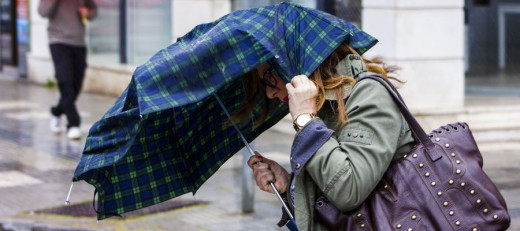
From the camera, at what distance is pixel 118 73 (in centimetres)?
1427

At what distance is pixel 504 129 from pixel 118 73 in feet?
21.4

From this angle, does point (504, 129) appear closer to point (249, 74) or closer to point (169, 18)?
point (169, 18)

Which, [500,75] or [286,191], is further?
[500,75]

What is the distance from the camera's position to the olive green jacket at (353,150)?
2.80 m

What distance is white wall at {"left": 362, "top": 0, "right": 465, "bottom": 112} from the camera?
978 centimetres

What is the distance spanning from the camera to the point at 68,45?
10.6 meters

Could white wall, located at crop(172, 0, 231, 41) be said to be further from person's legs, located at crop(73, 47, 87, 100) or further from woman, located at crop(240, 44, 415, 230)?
woman, located at crop(240, 44, 415, 230)

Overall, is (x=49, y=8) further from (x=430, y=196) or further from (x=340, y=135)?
(x=430, y=196)

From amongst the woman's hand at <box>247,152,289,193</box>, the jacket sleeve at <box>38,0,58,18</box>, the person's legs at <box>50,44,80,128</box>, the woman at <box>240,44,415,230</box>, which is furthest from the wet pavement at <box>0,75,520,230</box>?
the woman at <box>240,44,415,230</box>

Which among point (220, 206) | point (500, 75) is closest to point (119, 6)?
point (500, 75)

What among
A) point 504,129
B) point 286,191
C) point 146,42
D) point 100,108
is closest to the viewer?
point 286,191

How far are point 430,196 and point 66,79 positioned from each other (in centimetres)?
828

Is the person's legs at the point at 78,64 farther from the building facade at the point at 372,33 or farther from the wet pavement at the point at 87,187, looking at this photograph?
the building facade at the point at 372,33

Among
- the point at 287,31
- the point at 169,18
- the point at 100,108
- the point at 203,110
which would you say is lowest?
the point at 100,108
